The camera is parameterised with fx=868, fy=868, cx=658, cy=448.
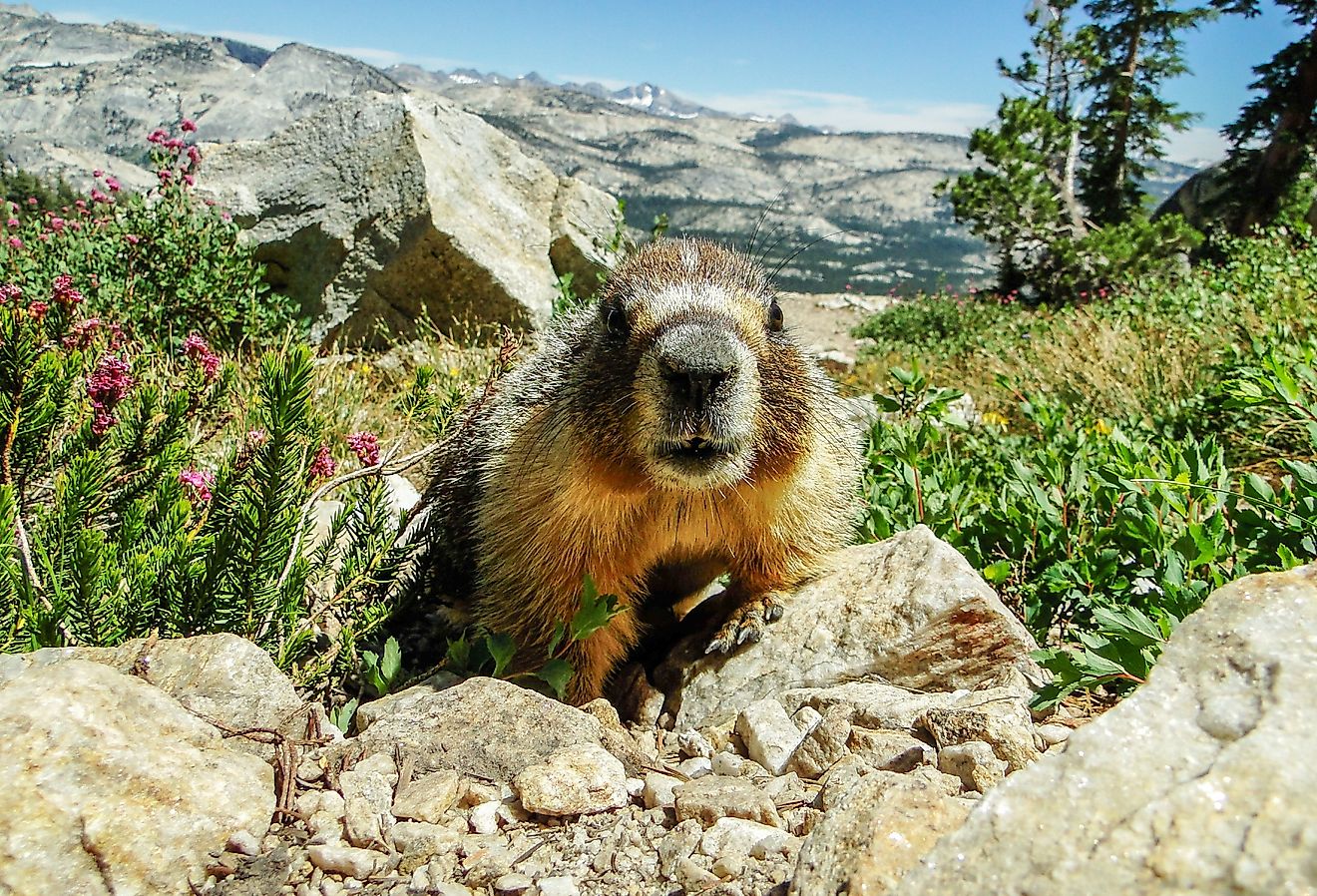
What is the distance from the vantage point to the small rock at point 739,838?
203cm

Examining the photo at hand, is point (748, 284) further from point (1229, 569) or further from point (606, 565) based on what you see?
point (1229, 569)

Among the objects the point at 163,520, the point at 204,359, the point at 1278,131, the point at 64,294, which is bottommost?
the point at 163,520

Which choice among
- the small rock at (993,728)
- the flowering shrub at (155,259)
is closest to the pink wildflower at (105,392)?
the small rock at (993,728)

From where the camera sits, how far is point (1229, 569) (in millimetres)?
3393

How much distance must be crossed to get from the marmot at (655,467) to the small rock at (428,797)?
1.25m

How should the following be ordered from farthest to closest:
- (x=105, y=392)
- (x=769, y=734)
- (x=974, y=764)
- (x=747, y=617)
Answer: (x=747, y=617) → (x=105, y=392) → (x=769, y=734) → (x=974, y=764)

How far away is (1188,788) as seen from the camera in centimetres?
129

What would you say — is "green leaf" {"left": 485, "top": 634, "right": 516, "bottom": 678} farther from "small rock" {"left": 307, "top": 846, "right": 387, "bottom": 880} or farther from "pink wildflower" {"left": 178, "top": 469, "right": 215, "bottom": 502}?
"small rock" {"left": 307, "top": 846, "right": 387, "bottom": 880}

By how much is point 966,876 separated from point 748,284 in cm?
298

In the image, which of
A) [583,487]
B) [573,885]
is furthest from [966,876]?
[583,487]

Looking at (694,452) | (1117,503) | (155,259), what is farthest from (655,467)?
(155,259)

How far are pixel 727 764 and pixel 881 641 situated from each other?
101 cm

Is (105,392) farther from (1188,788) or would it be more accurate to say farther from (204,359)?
(1188,788)

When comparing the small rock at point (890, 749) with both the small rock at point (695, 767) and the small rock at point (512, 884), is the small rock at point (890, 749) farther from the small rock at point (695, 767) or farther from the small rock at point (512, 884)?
the small rock at point (512, 884)
